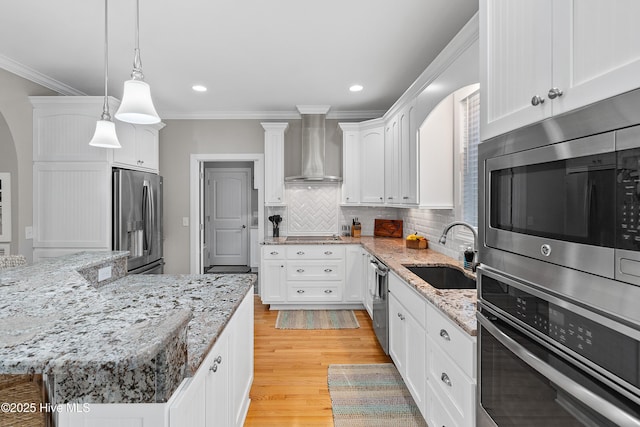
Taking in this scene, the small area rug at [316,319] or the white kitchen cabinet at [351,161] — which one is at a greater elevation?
the white kitchen cabinet at [351,161]

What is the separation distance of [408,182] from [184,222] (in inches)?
125

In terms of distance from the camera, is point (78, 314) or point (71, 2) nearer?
point (78, 314)

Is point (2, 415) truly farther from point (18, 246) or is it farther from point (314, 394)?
point (18, 246)

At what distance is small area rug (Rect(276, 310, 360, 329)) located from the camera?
3.54 m

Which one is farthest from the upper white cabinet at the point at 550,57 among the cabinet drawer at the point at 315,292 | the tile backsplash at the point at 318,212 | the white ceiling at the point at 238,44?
the tile backsplash at the point at 318,212

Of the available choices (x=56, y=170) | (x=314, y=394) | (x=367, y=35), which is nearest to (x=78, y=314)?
(x=314, y=394)

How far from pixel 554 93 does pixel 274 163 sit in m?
3.77

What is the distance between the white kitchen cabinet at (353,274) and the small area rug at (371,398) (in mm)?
1296

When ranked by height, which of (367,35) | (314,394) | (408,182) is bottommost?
(314,394)

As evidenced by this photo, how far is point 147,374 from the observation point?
0.83 metres

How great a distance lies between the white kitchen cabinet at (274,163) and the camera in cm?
433

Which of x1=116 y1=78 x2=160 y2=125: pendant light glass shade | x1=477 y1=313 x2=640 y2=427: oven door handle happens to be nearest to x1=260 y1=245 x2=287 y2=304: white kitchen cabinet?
x1=116 y1=78 x2=160 y2=125: pendant light glass shade

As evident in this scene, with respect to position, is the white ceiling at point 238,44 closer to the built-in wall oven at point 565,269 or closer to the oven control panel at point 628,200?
the built-in wall oven at point 565,269

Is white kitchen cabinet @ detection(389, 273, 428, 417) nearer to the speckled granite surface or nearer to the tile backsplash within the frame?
the speckled granite surface
